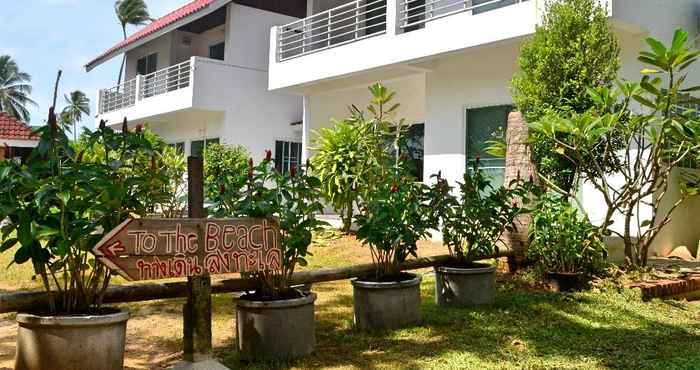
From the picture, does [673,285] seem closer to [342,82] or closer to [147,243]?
[147,243]

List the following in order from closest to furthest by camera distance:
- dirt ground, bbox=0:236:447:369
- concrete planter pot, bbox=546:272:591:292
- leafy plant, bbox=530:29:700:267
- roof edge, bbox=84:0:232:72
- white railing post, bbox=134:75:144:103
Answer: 1. dirt ground, bbox=0:236:447:369
2. leafy plant, bbox=530:29:700:267
3. concrete planter pot, bbox=546:272:591:292
4. roof edge, bbox=84:0:232:72
5. white railing post, bbox=134:75:144:103

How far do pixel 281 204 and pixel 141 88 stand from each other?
14.9m

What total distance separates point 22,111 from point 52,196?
190 feet

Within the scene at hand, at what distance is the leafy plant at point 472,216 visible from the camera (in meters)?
5.38

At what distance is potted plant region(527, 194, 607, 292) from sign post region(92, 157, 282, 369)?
12.1ft

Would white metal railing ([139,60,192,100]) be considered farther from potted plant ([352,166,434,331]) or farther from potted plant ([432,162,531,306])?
potted plant ([352,166,434,331])

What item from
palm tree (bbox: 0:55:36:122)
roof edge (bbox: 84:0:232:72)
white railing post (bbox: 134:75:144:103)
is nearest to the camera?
roof edge (bbox: 84:0:232:72)

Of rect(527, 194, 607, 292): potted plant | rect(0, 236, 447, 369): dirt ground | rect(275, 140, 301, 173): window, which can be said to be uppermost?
rect(275, 140, 301, 173): window

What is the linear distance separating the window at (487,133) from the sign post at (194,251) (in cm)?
600

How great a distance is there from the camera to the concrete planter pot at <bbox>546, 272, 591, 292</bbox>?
6.05m

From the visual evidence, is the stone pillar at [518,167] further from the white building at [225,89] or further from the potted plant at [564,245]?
the white building at [225,89]

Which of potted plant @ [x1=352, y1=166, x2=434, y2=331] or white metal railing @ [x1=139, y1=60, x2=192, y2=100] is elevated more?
white metal railing @ [x1=139, y1=60, x2=192, y2=100]

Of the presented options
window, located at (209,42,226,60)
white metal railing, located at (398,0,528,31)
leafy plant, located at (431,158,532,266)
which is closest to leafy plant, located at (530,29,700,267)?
leafy plant, located at (431,158,532,266)

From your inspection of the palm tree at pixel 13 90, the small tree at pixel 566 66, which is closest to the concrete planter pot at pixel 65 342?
the small tree at pixel 566 66
